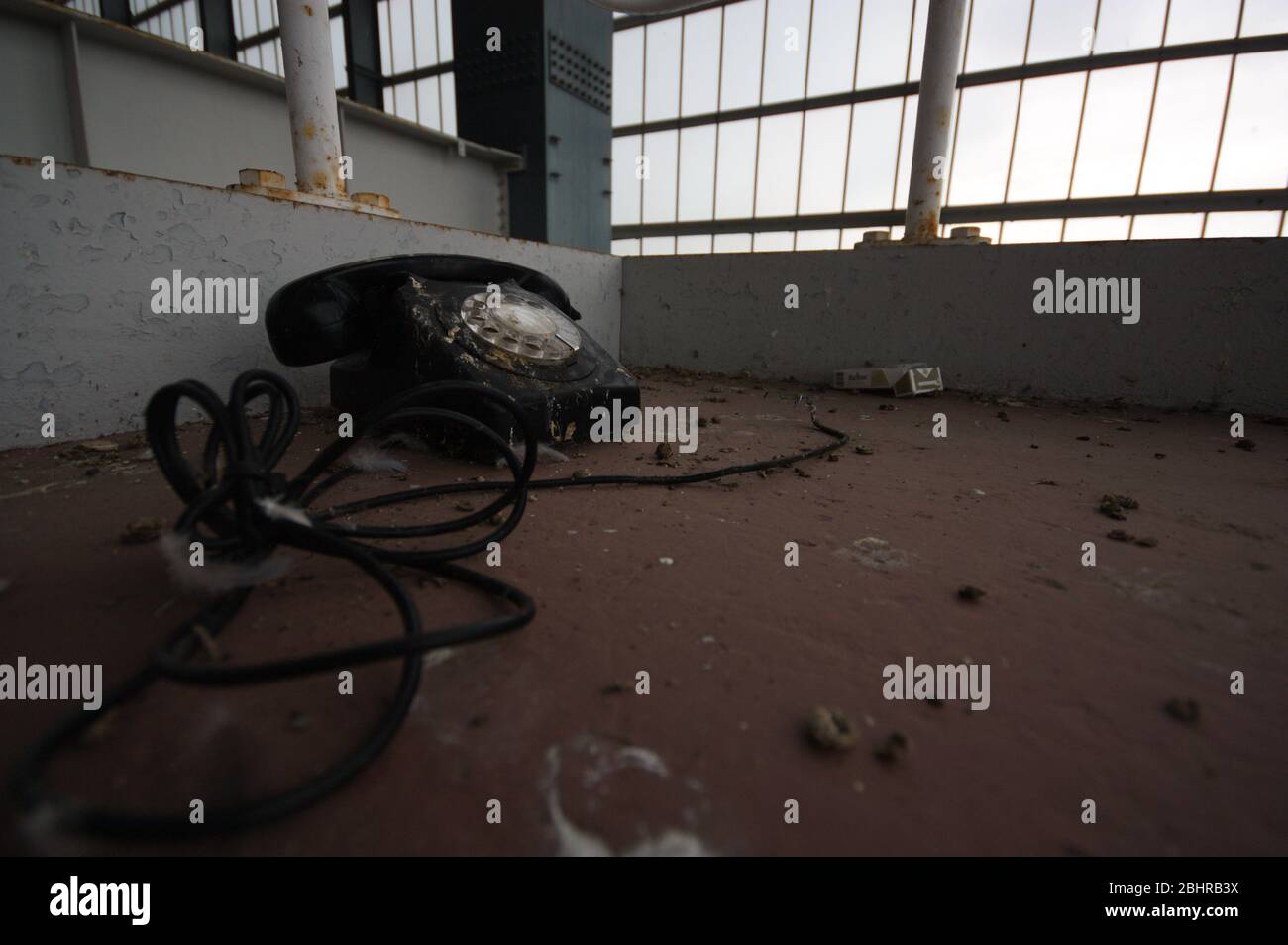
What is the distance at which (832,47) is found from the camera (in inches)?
214

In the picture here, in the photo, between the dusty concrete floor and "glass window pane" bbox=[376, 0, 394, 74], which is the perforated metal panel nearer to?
the dusty concrete floor

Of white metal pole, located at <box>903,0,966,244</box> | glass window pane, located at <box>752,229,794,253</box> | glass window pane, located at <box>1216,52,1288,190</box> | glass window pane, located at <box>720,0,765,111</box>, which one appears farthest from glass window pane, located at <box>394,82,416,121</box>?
glass window pane, located at <box>1216,52,1288,190</box>

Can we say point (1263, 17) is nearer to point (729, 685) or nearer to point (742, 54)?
point (742, 54)

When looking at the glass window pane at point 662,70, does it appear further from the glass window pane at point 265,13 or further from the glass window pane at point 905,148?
the glass window pane at point 265,13

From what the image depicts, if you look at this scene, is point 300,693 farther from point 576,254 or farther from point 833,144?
point 833,144

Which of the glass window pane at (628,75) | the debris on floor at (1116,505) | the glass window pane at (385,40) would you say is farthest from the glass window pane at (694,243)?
the debris on floor at (1116,505)

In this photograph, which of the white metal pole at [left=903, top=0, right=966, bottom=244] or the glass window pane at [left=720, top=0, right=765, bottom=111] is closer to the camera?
the white metal pole at [left=903, top=0, right=966, bottom=244]

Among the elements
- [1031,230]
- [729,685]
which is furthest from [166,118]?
[1031,230]

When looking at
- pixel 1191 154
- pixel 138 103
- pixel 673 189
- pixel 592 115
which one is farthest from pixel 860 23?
pixel 138 103

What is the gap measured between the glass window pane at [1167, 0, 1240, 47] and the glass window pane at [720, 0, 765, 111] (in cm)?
300

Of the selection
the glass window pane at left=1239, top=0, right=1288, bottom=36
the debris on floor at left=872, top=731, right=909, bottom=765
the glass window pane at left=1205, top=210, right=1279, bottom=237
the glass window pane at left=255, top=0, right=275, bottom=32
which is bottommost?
the debris on floor at left=872, top=731, right=909, bottom=765

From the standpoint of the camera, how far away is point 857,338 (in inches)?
104

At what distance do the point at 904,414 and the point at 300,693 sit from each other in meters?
1.94

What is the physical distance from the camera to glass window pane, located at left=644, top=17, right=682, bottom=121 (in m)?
6.03
